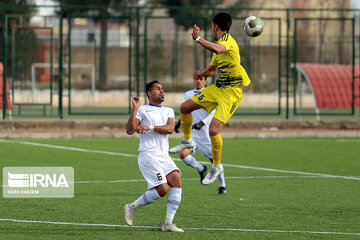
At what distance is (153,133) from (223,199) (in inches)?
135

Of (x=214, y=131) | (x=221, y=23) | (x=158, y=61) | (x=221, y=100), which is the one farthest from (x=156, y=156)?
(x=158, y=61)

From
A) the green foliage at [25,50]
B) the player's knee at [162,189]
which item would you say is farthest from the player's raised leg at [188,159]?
the green foliage at [25,50]

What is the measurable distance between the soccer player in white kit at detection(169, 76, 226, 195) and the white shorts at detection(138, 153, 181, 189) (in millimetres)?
3791

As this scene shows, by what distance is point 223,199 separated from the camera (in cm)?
1308

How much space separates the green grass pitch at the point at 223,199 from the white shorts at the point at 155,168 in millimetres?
595

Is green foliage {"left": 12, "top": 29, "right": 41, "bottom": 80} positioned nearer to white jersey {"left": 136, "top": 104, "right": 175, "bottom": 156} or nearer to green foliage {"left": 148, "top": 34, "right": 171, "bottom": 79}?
green foliage {"left": 148, "top": 34, "right": 171, "bottom": 79}

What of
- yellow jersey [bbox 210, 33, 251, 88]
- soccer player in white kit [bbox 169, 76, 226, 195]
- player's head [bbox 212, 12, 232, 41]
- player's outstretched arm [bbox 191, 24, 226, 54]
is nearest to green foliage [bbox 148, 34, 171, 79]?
soccer player in white kit [bbox 169, 76, 226, 195]

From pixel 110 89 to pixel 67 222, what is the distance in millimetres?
30275

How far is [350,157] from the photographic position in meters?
19.9

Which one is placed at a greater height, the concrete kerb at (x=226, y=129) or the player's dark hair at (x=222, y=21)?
the player's dark hair at (x=222, y=21)

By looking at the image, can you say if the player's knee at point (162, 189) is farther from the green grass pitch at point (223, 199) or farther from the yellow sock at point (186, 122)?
the yellow sock at point (186, 122)

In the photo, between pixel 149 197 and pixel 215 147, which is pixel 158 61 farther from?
pixel 149 197

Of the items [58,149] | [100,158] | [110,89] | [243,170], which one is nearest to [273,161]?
[243,170]

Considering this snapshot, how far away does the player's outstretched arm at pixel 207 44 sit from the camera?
11.2m
